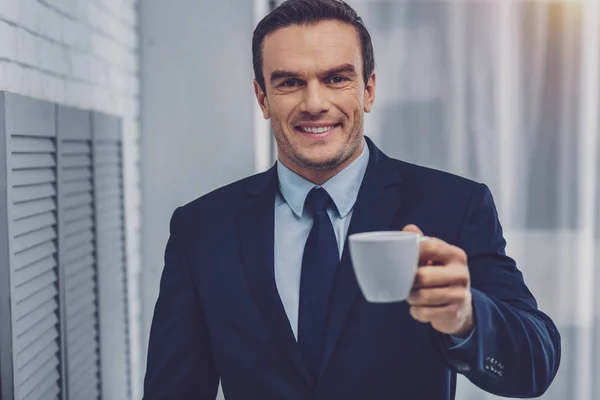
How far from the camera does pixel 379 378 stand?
132 centimetres

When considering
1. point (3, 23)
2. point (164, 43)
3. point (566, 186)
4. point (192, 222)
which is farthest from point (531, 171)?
point (3, 23)

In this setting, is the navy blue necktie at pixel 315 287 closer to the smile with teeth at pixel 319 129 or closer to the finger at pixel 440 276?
the smile with teeth at pixel 319 129

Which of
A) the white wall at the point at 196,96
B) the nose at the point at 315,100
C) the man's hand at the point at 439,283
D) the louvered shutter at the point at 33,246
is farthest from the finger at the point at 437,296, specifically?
the white wall at the point at 196,96

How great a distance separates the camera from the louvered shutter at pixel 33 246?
1.42 metres

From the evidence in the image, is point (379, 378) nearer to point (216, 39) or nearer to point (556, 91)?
point (216, 39)

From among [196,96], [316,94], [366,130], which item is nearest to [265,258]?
[316,94]

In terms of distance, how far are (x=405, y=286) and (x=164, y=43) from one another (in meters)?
1.87

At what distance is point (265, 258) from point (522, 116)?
162cm

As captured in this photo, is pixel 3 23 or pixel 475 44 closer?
pixel 3 23

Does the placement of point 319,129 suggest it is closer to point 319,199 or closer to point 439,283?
point 319,199

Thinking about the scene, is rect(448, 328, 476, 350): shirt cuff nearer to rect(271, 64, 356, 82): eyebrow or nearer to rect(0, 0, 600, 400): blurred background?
rect(271, 64, 356, 82): eyebrow

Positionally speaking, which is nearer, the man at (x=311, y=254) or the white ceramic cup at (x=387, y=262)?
the white ceramic cup at (x=387, y=262)

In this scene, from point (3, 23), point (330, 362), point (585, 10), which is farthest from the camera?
point (585, 10)

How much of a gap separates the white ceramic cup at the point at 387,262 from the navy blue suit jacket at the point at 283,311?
1.28 feet
